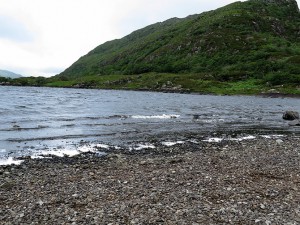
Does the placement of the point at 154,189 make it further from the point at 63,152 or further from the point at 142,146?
the point at 142,146

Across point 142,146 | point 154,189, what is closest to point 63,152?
point 142,146

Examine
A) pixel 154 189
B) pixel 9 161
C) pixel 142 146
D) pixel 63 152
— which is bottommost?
pixel 142 146

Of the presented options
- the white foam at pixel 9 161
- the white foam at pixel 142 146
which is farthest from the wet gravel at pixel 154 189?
the white foam at pixel 142 146

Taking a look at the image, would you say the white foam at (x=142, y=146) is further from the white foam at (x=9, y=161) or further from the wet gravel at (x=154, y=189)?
the white foam at (x=9, y=161)

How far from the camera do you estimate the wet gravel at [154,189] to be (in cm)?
1325

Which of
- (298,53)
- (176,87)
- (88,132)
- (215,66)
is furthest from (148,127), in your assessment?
(298,53)

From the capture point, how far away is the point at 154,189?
53.8 ft

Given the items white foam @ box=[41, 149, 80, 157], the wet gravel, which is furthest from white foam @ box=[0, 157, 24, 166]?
white foam @ box=[41, 149, 80, 157]

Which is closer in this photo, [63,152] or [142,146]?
[63,152]

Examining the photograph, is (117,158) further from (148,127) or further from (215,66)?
(215,66)

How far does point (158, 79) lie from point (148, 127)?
135 meters

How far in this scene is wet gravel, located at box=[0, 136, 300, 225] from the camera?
13.2 meters

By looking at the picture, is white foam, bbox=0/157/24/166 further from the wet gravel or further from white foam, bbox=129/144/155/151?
white foam, bbox=129/144/155/151

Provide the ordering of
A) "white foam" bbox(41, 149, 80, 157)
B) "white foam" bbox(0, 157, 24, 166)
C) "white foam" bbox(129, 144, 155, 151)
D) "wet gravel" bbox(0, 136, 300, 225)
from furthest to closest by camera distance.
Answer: "white foam" bbox(129, 144, 155, 151) < "white foam" bbox(41, 149, 80, 157) < "white foam" bbox(0, 157, 24, 166) < "wet gravel" bbox(0, 136, 300, 225)
